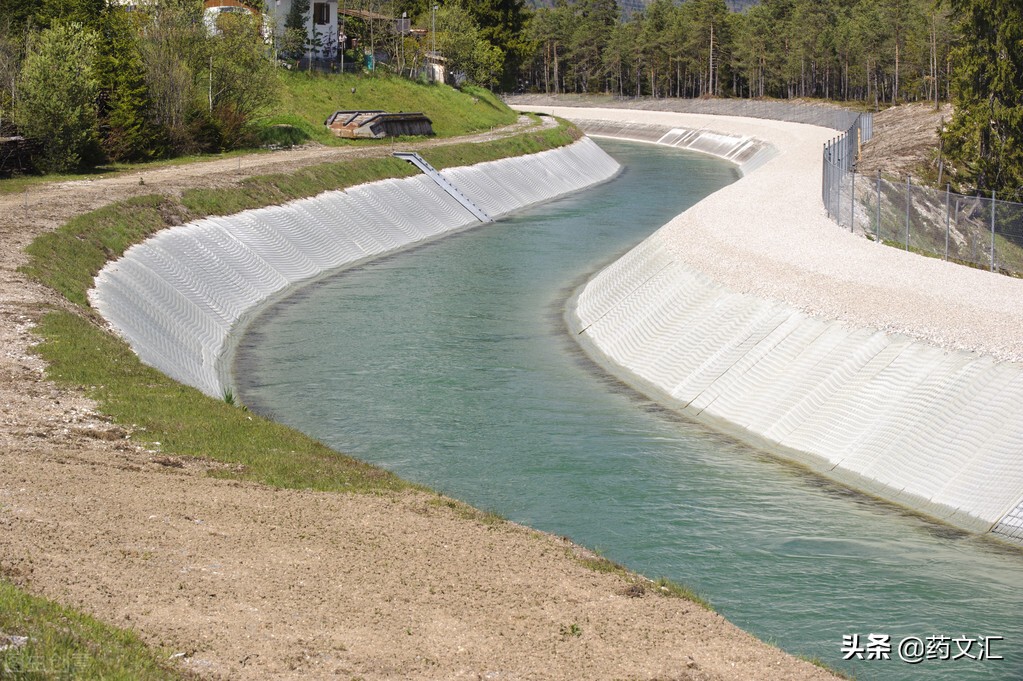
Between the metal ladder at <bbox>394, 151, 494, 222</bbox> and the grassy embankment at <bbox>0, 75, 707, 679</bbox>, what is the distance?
7.93 metres

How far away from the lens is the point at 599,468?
2538 centimetres

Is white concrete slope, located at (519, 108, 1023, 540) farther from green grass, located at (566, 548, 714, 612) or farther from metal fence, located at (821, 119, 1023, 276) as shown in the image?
green grass, located at (566, 548, 714, 612)

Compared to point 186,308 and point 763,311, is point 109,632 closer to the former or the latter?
point 763,311

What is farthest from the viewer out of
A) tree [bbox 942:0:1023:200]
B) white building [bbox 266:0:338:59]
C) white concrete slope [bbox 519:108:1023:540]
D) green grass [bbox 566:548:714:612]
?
white building [bbox 266:0:338:59]

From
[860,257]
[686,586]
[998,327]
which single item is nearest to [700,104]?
[860,257]

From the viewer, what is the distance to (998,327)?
27.2m

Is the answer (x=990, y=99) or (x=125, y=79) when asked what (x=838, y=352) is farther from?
(x=125, y=79)

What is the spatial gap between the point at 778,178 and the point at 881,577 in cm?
4876

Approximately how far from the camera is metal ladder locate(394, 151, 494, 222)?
222 ft

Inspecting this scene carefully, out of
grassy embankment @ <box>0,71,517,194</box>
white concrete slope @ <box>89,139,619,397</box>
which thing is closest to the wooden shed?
grassy embankment @ <box>0,71,517,194</box>

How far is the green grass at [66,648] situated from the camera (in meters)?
10.5

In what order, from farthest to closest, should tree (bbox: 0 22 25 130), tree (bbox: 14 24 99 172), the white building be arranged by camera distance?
the white building → tree (bbox: 0 22 25 130) → tree (bbox: 14 24 99 172)

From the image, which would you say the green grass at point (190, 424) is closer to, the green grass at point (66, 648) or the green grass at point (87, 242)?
the green grass at point (87, 242)

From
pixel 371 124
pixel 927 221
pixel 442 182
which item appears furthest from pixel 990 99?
pixel 371 124
